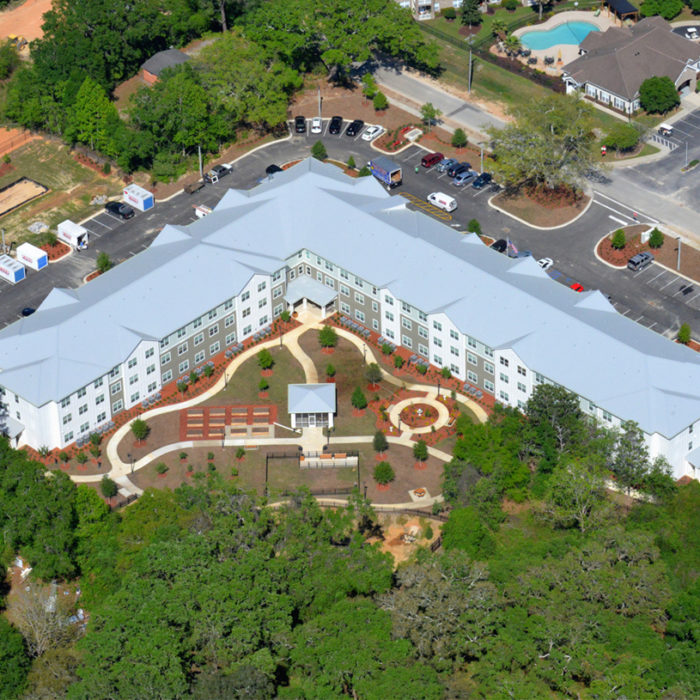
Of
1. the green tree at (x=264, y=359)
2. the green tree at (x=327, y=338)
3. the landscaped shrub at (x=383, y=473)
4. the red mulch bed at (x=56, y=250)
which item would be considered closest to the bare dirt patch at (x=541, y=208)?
the green tree at (x=327, y=338)

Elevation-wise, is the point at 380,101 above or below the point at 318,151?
above

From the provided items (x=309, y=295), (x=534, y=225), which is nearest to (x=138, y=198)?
(x=309, y=295)

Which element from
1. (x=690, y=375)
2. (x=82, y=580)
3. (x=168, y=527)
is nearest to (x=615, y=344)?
(x=690, y=375)

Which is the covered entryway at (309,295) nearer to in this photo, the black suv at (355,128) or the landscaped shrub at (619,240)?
the black suv at (355,128)

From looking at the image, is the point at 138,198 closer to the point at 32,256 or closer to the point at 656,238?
the point at 32,256

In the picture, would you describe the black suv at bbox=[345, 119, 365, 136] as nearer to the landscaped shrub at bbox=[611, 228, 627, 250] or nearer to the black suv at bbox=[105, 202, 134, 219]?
the black suv at bbox=[105, 202, 134, 219]

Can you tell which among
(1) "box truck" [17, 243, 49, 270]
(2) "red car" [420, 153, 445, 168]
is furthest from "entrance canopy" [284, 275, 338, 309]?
(1) "box truck" [17, 243, 49, 270]
